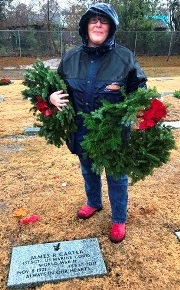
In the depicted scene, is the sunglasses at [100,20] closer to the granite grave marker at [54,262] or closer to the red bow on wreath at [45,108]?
the red bow on wreath at [45,108]

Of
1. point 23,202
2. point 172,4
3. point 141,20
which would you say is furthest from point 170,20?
point 23,202

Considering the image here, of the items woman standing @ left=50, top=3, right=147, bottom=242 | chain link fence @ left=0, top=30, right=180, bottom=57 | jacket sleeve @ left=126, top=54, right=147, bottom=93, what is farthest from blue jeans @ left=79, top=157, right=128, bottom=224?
chain link fence @ left=0, top=30, right=180, bottom=57

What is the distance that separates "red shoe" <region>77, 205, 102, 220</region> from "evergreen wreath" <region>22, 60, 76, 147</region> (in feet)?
2.94

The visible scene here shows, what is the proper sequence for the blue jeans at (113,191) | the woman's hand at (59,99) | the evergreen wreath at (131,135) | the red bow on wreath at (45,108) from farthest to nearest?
the blue jeans at (113,191) → the red bow on wreath at (45,108) → the woman's hand at (59,99) → the evergreen wreath at (131,135)

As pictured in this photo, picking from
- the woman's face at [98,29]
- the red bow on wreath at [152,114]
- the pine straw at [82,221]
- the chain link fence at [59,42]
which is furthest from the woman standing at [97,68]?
the chain link fence at [59,42]

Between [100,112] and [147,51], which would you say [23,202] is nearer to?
[100,112]

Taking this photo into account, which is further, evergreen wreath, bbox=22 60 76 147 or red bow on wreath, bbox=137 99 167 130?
evergreen wreath, bbox=22 60 76 147

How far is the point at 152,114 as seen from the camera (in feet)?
7.75

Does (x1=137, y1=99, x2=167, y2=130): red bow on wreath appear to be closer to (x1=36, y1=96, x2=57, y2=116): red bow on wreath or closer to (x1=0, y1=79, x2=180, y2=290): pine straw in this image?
A: (x1=36, y1=96, x2=57, y2=116): red bow on wreath

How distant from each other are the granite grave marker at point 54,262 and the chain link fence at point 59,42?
19.5 meters

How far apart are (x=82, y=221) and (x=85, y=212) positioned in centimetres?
10

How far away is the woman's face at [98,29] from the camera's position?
2525 millimetres

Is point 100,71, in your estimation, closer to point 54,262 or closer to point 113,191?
point 113,191

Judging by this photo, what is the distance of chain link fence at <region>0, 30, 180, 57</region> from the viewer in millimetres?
21312
